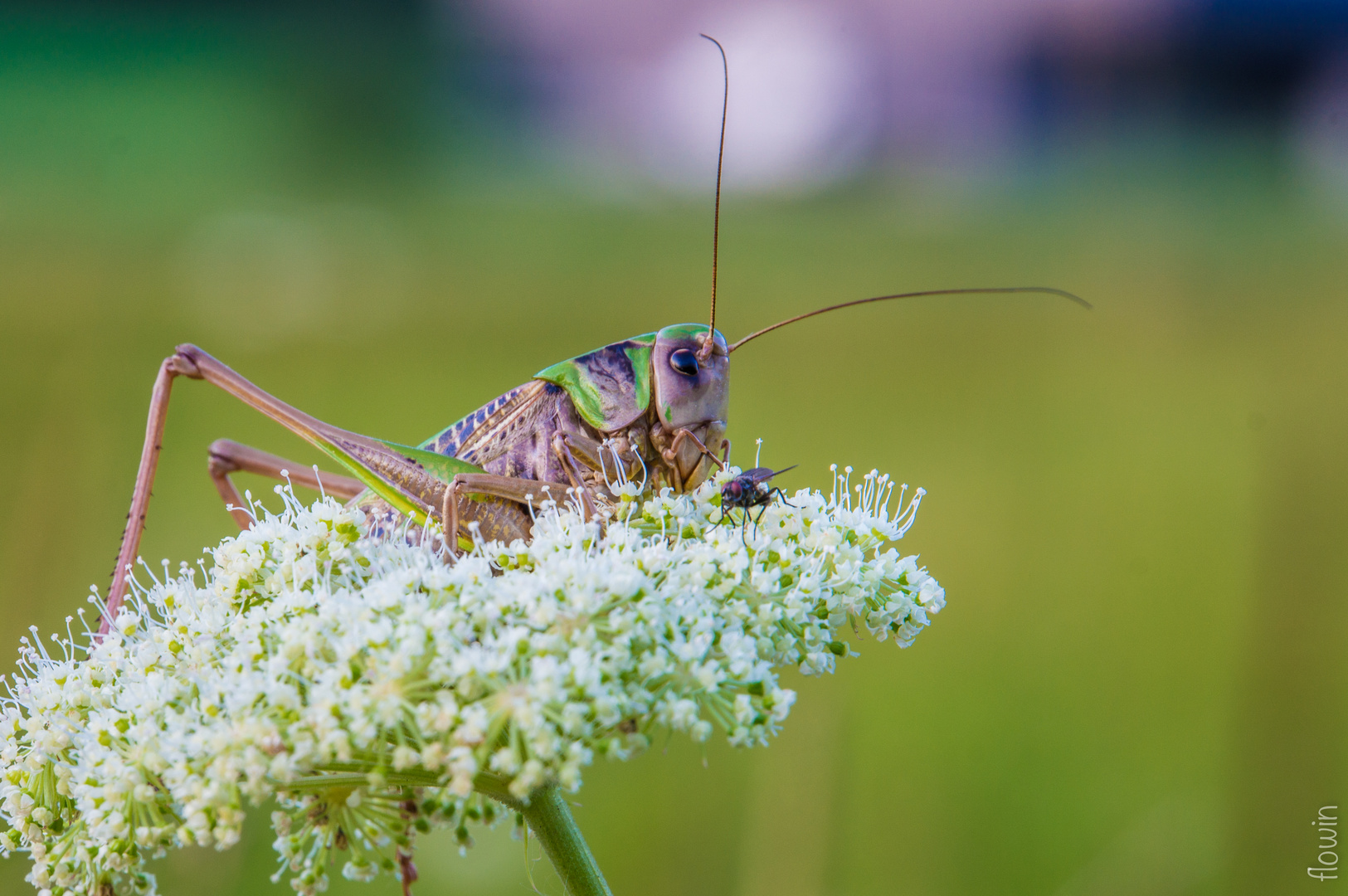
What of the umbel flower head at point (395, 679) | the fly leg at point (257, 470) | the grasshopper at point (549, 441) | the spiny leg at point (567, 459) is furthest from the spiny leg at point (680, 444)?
the fly leg at point (257, 470)

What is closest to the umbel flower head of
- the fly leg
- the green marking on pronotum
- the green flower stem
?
the green flower stem

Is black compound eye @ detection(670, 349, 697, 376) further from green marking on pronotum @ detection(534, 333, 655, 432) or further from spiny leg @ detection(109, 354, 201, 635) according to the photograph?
spiny leg @ detection(109, 354, 201, 635)

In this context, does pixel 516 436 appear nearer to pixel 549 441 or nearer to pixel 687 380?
pixel 549 441

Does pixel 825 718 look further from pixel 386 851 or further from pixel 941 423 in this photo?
pixel 941 423

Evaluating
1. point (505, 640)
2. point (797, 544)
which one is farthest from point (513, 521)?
point (505, 640)

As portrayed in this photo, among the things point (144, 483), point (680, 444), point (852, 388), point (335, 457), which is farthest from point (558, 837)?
point (852, 388)

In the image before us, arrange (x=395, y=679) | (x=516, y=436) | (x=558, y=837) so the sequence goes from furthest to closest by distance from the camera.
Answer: (x=516, y=436), (x=558, y=837), (x=395, y=679)
